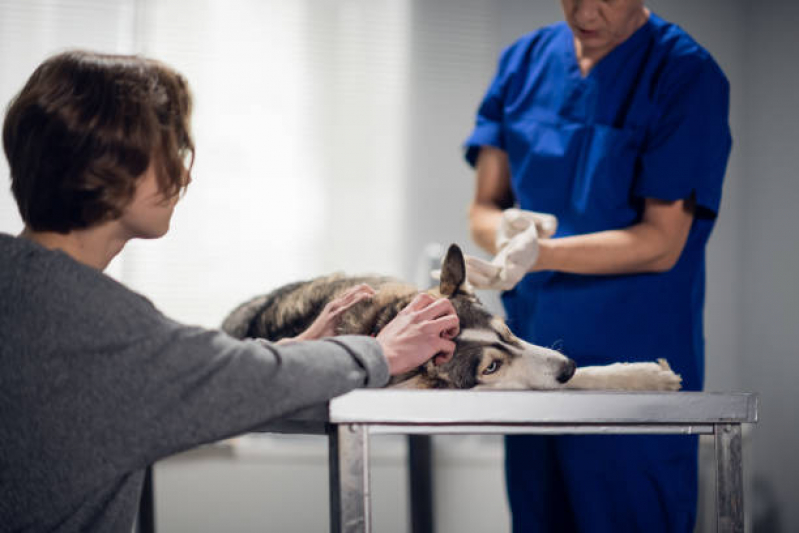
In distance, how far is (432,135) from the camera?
10.1ft

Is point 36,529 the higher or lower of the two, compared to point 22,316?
lower

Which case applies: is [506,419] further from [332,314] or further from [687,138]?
[687,138]

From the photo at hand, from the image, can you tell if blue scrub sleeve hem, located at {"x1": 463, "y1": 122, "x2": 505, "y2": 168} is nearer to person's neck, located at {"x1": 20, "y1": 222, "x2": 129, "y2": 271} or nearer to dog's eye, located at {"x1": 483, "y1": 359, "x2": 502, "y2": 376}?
dog's eye, located at {"x1": 483, "y1": 359, "x2": 502, "y2": 376}

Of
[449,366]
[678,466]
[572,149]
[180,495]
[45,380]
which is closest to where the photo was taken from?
[45,380]

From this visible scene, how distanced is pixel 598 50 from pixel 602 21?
65mm

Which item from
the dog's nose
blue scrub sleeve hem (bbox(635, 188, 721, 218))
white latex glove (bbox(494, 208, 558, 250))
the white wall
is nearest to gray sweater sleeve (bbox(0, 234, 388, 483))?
the dog's nose

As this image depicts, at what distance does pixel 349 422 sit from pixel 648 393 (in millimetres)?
333

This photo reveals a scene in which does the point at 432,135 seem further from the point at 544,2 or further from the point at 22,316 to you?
the point at 22,316

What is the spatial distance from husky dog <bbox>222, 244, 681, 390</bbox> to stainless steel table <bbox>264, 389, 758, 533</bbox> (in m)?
0.13

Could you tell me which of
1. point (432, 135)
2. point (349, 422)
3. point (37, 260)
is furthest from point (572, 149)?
point (432, 135)

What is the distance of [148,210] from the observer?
910 millimetres

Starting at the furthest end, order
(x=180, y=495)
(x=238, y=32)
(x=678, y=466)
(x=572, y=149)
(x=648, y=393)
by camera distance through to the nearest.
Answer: (x=238, y=32) → (x=180, y=495) → (x=572, y=149) → (x=678, y=466) → (x=648, y=393)

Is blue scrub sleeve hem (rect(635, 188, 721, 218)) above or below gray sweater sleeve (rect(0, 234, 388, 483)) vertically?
above

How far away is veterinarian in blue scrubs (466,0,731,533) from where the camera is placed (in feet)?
4.34
